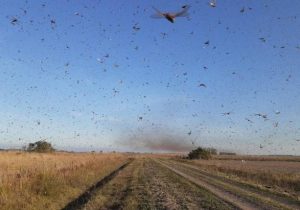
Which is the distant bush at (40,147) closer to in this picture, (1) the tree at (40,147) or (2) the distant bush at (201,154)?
(1) the tree at (40,147)

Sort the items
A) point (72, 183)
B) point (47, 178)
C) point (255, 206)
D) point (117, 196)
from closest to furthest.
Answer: point (255, 206) → point (117, 196) → point (47, 178) → point (72, 183)

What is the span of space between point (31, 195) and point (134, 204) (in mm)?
4135

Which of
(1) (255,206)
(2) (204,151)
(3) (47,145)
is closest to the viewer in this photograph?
(1) (255,206)

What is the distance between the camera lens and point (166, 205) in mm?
17984

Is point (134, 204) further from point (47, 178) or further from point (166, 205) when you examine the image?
point (47, 178)

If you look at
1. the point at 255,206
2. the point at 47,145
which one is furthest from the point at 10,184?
the point at 47,145

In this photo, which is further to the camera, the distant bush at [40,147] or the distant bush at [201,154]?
the distant bush at [201,154]

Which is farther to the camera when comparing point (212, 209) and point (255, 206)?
Result: point (255, 206)

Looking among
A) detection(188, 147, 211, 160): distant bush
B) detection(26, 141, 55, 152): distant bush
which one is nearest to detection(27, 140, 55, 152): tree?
detection(26, 141, 55, 152): distant bush

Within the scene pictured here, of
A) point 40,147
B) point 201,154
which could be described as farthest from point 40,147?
point 201,154

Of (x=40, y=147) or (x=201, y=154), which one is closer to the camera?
(x=40, y=147)

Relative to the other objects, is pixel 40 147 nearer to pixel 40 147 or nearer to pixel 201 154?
pixel 40 147

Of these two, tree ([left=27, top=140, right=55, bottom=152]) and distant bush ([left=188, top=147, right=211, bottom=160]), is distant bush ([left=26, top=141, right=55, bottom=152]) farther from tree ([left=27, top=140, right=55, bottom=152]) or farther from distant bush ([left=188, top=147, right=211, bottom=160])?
distant bush ([left=188, top=147, right=211, bottom=160])

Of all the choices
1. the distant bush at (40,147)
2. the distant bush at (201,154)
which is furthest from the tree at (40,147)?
the distant bush at (201,154)
